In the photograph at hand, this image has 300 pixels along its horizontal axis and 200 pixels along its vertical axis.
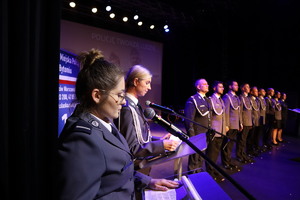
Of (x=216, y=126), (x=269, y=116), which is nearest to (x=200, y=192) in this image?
(x=216, y=126)

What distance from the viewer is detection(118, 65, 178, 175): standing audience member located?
149 centimetres

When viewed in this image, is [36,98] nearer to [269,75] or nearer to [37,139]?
[37,139]

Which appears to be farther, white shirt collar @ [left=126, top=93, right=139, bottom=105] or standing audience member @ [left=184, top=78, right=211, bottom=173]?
standing audience member @ [left=184, top=78, right=211, bottom=173]

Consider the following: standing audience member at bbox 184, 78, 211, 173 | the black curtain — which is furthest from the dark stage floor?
the black curtain

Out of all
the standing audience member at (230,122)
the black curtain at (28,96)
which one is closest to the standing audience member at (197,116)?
the standing audience member at (230,122)

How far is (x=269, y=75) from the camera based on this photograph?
9078 mm

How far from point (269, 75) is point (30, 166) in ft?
32.8

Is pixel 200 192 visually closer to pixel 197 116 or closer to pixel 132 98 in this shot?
pixel 132 98

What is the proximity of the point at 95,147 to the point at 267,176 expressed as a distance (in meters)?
4.19

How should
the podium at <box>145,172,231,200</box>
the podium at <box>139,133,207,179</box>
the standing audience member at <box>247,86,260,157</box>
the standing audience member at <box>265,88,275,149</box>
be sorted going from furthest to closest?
the standing audience member at <box>265,88,275,149</box> < the standing audience member at <box>247,86,260,157</box> < the podium at <box>139,133,207,179</box> < the podium at <box>145,172,231,200</box>

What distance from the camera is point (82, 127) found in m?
0.86

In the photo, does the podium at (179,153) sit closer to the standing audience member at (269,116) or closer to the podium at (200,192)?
the podium at (200,192)

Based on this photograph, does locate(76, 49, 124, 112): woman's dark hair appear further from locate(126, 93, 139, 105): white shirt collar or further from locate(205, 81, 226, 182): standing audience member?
locate(205, 81, 226, 182): standing audience member

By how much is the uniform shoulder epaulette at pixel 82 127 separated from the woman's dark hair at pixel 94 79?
143 mm
